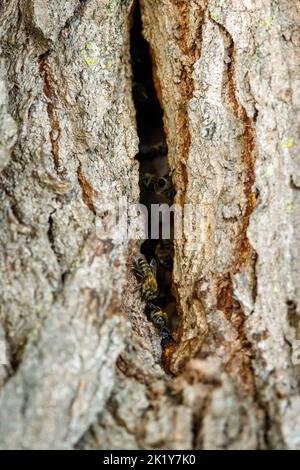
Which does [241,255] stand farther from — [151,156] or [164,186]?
[151,156]

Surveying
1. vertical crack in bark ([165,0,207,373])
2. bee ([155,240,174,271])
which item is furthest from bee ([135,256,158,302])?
bee ([155,240,174,271])

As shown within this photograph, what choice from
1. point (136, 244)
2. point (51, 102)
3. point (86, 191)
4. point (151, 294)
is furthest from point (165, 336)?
point (51, 102)

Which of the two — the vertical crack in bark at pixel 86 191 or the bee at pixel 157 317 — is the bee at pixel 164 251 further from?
the vertical crack in bark at pixel 86 191

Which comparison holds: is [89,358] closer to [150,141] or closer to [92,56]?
[92,56]

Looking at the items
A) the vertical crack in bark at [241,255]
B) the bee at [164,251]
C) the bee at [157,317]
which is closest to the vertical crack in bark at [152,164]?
the bee at [164,251]

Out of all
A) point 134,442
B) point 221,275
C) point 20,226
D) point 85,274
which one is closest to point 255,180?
point 221,275

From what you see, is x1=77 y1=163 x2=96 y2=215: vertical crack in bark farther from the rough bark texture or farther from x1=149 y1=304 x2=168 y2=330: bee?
x1=149 y1=304 x2=168 y2=330: bee

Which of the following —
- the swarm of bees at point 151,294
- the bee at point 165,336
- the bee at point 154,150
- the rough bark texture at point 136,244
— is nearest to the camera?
the rough bark texture at point 136,244
